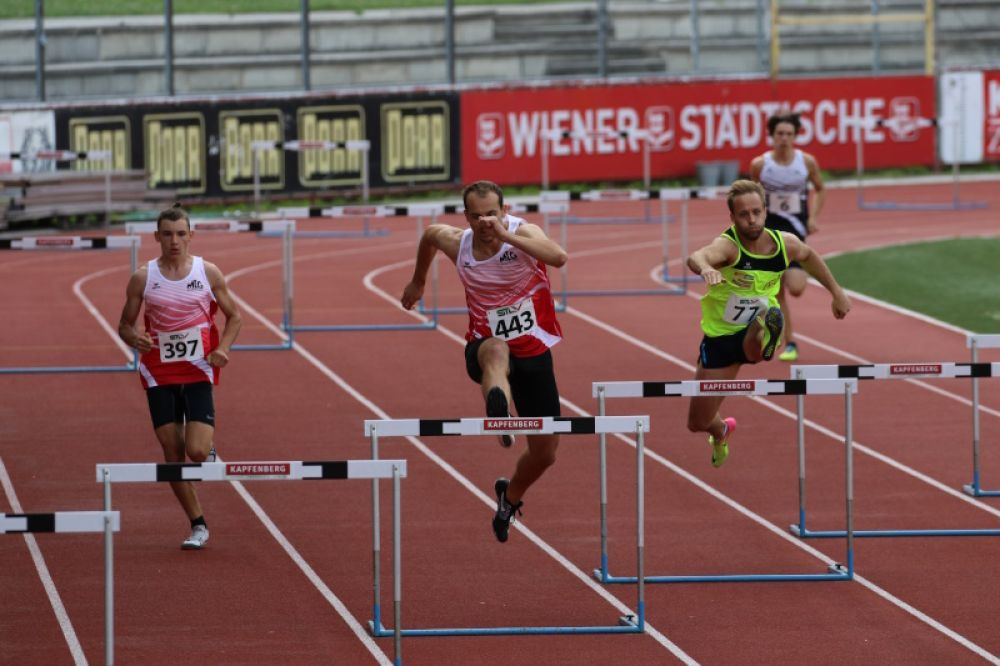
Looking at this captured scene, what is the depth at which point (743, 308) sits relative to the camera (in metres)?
9.84

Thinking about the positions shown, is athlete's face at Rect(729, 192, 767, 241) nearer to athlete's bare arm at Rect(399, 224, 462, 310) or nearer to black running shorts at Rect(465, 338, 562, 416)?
black running shorts at Rect(465, 338, 562, 416)

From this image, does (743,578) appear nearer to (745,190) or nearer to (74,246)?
(745,190)

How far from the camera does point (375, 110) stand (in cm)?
3020

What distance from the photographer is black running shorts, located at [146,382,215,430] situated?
985 cm

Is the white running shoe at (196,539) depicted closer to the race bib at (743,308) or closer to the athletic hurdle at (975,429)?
the race bib at (743,308)

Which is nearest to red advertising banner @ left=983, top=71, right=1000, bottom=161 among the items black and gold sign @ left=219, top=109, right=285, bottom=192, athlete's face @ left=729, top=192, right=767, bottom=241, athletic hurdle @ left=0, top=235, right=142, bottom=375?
black and gold sign @ left=219, top=109, right=285, bottom=192

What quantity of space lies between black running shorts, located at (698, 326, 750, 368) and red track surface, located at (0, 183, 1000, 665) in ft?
3.22

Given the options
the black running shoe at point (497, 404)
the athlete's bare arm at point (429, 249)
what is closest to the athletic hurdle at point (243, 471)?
the black running shoe at point (497, 404)

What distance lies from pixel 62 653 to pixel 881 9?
3089 cm

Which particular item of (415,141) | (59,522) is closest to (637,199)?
(415,141)

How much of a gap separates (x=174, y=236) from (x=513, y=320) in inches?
78.6

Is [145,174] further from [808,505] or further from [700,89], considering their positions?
[808,505]

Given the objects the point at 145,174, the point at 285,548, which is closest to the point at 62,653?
the point at 285,548

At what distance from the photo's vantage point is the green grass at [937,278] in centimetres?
1886
